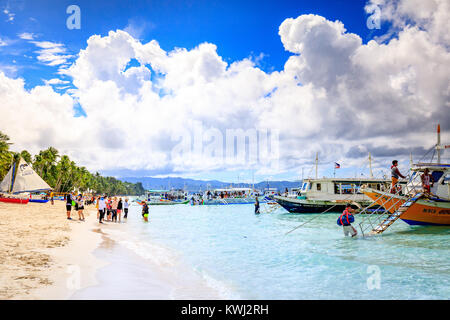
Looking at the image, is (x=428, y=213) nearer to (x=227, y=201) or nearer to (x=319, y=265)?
(x=319, y=265)

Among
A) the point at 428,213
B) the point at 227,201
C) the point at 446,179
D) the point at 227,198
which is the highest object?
the point at 446,179

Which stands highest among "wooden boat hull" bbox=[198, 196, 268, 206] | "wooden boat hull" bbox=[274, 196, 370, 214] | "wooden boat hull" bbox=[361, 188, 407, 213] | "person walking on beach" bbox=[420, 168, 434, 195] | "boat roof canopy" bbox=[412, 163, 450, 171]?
"boat roof canopy" bbox=[412, 163, 450, 171]

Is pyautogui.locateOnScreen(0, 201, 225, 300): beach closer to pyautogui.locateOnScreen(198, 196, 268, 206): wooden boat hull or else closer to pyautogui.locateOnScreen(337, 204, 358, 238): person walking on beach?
pyautogui.locateOnScreen(337, 204, 358, 238): person walking on beach

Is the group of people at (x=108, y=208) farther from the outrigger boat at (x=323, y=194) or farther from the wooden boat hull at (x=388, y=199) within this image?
the outrigger boat at (x=323, y=194)

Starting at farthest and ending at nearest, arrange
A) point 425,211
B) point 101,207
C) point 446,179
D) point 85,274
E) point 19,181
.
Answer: point 19,181
point 101,207
point 446,179
point 425,211
point 85,274

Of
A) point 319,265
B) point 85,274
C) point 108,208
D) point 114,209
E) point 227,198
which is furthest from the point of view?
point 227,198

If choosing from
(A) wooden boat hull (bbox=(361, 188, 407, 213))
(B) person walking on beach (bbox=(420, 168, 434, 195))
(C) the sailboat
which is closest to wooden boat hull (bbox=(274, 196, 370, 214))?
(A) wooden boat hull (bbox=(361, 188, 407, 213))

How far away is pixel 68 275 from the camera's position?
23.2 ft

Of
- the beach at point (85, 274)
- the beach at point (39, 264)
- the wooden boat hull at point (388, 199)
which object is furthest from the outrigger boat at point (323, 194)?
the beach at point (39, 264)

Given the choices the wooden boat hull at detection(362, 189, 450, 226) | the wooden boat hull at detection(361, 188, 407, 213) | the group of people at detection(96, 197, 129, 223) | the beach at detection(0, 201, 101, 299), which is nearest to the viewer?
the beach at detection(0, 201, 101, 299)

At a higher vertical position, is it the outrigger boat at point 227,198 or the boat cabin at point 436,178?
the boat cabin at point 436,178

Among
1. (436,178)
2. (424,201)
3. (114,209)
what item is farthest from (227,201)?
(424,201)

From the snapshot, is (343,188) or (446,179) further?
(343,188)

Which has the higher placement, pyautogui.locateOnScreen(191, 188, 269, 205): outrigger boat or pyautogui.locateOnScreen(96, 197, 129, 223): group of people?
pyautogui.locateOnScreen(96, 197, 129, 223): group of people
